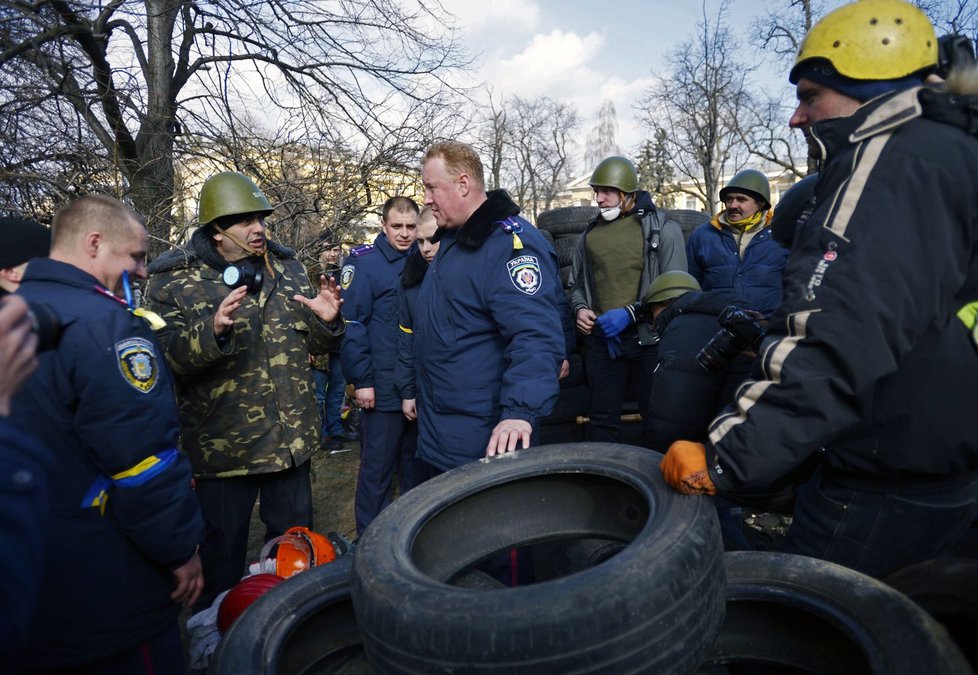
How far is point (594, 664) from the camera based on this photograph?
133 centimetres

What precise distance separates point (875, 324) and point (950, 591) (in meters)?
0.83

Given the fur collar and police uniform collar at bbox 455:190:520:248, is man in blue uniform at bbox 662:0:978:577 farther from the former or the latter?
the fur collar

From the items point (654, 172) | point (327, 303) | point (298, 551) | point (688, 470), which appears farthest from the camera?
point (654, 172)

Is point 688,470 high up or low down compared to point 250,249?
down

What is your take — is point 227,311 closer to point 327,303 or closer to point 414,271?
point 327,303

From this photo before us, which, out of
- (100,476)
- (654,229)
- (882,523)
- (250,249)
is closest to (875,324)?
(882,523)

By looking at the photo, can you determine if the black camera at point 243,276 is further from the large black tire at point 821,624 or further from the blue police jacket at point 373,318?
the large black tire at point 821,624

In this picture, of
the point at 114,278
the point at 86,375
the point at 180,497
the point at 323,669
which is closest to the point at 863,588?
the point at 323,669

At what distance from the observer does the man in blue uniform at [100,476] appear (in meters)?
1.91

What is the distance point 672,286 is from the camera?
13.2ft

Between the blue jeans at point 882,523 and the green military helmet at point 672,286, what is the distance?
2185 millimetres

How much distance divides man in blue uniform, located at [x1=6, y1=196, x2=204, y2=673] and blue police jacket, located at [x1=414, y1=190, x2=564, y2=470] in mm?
1175

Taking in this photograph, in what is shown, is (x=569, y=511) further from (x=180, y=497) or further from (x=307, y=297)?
(x=307, y=297)

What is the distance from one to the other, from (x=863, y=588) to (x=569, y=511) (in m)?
0.89
